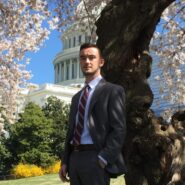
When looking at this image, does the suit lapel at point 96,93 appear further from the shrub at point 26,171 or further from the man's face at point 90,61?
the shrub at point 26,171

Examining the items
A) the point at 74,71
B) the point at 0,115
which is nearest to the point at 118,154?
the point at 0,115

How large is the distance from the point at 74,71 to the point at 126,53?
76.2m

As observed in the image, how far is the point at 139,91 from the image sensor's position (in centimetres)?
574

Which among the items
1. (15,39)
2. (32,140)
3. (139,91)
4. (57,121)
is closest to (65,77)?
(57,121)

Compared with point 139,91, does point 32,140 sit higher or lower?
lower

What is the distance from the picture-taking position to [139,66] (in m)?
5.88

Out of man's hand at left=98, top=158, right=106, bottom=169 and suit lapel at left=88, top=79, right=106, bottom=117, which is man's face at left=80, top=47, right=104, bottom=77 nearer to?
suit lapel at left=88, top=79, right=106, bottom=117

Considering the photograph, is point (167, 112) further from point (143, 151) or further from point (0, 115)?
point (143, 151)

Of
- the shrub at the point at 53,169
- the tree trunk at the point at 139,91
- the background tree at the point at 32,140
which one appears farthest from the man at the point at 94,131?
the background tree at the point at 32,140

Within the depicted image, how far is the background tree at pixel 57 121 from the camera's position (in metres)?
43.6

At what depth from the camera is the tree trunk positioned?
17.8ft

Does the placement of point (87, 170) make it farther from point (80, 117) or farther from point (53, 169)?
point (53, 169)

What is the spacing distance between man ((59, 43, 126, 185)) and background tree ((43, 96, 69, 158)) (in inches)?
1501

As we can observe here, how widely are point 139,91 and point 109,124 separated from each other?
2036 millimetres
